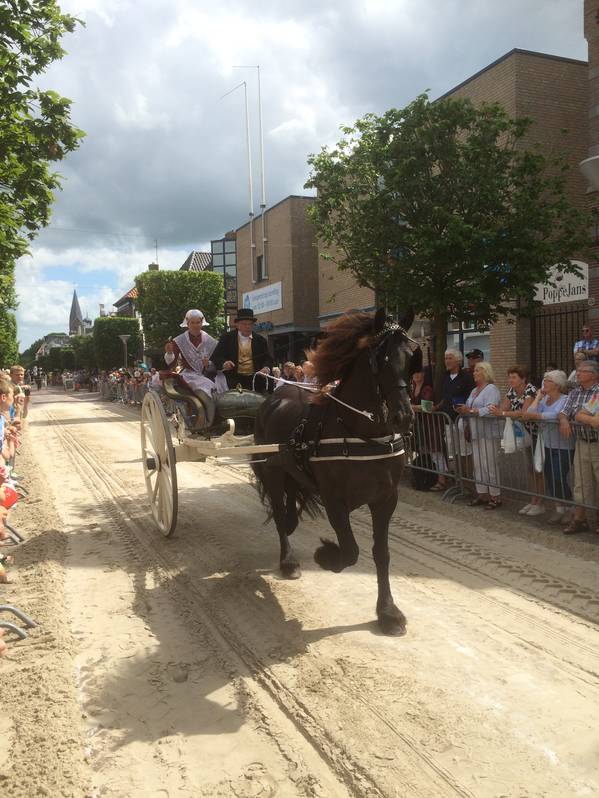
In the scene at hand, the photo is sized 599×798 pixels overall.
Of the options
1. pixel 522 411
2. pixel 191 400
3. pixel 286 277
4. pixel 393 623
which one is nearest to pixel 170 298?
pixel 286 277

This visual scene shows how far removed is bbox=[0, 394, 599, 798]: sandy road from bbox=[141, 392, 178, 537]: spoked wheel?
0.87 ft

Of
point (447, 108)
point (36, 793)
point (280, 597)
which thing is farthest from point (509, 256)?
point (36, 793)

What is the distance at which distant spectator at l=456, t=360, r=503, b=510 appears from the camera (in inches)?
280

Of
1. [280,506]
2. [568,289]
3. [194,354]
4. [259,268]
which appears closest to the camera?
[280,506]

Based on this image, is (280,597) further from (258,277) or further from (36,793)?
(258,277)

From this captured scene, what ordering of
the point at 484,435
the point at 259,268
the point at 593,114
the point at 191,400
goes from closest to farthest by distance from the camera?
1. the point at 191,400
2. the point at 484,435
3. the point at 593,114
4. the point at 259,268

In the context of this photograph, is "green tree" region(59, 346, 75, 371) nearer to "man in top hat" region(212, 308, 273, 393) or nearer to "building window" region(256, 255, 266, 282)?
"building window" region(256, 255, 266, 282)

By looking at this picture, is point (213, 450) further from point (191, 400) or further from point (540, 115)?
point (540, 115)

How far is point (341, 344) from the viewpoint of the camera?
12.9 ft

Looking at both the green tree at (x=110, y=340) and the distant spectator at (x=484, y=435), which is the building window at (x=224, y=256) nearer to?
the green tree at (x=110, y=340)

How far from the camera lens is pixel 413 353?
147 inches

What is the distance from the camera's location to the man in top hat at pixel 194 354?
243 inches

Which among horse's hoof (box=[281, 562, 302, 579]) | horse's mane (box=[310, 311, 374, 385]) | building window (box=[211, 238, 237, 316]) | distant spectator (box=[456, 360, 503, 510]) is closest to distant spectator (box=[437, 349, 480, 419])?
distant spectator (box=[456, 360, 503, 510])

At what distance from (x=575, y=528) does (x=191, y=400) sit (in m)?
3.90
